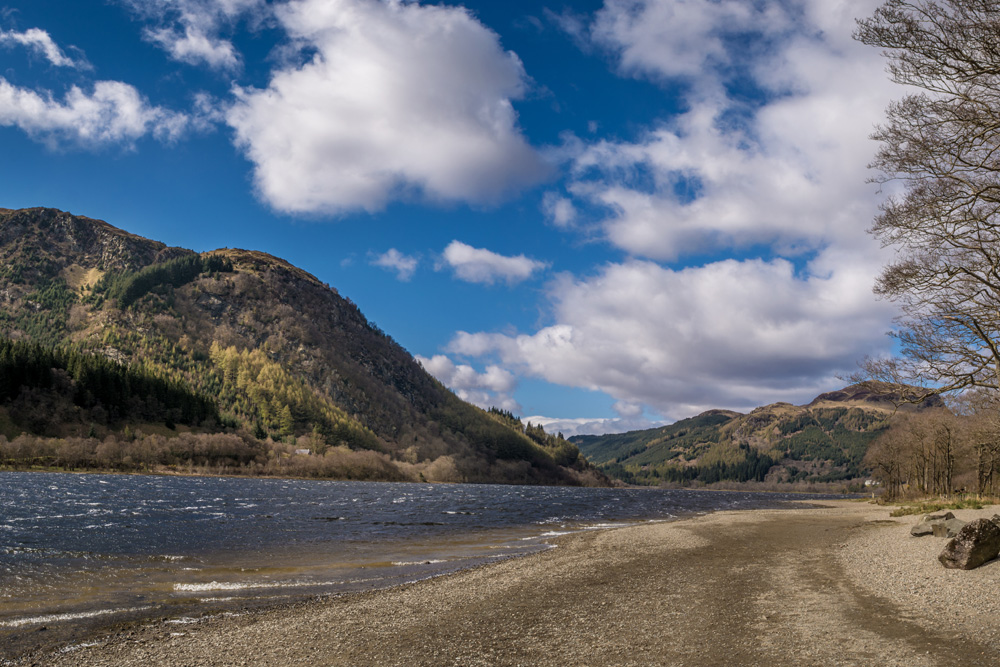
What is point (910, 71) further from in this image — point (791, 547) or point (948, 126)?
point (791, 547)

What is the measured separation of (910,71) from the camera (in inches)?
518

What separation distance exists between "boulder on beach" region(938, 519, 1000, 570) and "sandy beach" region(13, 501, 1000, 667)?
0.38 meters

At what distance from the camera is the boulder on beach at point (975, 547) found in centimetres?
1712

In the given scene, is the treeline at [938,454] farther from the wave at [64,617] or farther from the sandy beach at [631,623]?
the wave at [64,617]

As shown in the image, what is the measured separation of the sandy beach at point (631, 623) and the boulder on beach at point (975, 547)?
38cm

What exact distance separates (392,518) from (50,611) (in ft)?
142

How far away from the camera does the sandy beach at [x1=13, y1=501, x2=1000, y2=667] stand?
37.7 ft

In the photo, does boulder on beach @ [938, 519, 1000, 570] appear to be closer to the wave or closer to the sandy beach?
the sandy beach

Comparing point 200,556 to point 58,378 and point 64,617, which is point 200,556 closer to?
point 64,617

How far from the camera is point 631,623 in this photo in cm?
1421

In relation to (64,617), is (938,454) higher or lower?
higher

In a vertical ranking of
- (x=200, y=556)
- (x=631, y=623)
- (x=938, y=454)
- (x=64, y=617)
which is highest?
(x=938, y=454)

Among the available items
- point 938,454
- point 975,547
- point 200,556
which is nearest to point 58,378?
point 200,556

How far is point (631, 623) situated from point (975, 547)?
11631 mm
